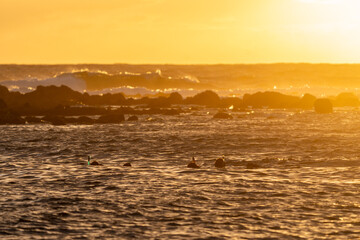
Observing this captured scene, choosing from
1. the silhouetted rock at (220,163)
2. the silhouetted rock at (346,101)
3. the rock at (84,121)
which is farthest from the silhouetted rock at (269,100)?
the silhouetted rock at (220,163)

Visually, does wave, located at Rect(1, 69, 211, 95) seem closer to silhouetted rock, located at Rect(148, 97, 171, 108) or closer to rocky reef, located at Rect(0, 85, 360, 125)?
rocky reef, located at Rect(0, 85, 360, 125)

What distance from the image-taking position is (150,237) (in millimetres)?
14914

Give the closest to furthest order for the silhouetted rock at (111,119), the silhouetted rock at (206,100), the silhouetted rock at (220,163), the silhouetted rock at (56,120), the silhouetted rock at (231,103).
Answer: the silhouetted rock at (220,163), the silhouetted rock at (56,120), the silhouetted rock at (111,119), the silhouetted rock at (231,103), the silhouetted rock at (206,100)

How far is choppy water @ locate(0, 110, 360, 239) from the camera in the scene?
15.7 meters

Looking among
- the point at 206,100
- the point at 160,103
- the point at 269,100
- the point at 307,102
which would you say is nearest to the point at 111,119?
the point at 160,103

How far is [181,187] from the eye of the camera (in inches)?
813

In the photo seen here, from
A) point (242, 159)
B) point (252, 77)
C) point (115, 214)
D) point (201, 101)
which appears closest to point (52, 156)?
point (242, 159)

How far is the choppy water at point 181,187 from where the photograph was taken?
619 inches

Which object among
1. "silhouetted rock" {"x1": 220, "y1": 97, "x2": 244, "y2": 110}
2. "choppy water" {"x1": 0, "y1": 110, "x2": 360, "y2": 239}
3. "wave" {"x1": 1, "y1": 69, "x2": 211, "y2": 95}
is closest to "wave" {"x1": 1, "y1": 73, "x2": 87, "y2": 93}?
"wave" {"x1": 1, "y1": 69, "x2": 211, "y2": 95}

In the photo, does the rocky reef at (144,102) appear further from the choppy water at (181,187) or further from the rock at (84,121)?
the choppy water at (181,187)

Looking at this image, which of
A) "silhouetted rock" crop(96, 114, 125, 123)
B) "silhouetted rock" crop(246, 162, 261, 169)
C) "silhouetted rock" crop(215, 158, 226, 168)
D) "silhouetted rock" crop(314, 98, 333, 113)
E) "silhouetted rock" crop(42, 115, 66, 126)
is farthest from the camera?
"silhouetted rock" crop(314, 98, 333, 113)

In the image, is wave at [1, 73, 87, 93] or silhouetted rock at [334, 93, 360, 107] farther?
wave at [1, 73, 87, 93]

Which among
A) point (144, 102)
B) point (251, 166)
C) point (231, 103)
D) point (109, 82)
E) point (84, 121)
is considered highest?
point (109, 82)

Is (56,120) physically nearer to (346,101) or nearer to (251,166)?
(251,166)
